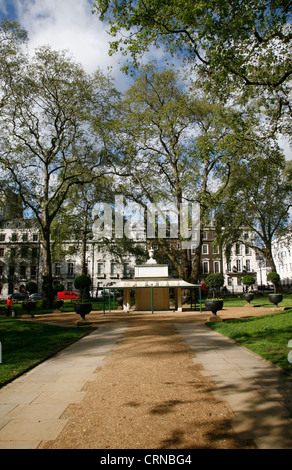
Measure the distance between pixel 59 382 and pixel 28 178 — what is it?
25.5 meters

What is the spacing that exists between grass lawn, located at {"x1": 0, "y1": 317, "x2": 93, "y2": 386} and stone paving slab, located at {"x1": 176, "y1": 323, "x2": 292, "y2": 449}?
4.17m

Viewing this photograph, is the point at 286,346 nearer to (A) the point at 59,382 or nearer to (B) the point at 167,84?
(A) the point at 59,382

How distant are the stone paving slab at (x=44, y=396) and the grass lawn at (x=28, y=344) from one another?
1.01 ft

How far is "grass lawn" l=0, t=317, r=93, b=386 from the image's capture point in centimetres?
751

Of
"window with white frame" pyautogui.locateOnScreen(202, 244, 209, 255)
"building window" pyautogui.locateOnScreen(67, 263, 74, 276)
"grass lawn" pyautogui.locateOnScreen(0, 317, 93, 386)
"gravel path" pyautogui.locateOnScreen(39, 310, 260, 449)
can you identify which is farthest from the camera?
"window with white frame" pyautogui.locateOnScreen(202, 244, 209, 255)

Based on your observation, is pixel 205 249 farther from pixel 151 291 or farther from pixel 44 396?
pixel 44 396

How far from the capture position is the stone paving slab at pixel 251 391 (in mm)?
3885

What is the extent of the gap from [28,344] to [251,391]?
777cm

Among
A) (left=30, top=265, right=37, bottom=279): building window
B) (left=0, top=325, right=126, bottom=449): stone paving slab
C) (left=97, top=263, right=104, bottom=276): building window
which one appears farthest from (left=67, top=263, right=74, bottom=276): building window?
(left=0, top=325, right=126, bottom=449): stone paving slab

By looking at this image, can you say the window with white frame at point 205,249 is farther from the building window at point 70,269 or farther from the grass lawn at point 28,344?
the grass lawn at point 28,344

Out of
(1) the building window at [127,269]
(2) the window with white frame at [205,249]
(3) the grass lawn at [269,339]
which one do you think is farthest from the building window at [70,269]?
(3) the grass lawn at [269,339]

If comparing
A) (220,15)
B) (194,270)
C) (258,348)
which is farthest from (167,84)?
(258,348)

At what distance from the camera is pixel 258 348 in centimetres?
873

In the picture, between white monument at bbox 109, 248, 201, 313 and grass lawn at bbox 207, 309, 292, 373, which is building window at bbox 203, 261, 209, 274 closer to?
white monument at bbox 109, 248, 201, 313
